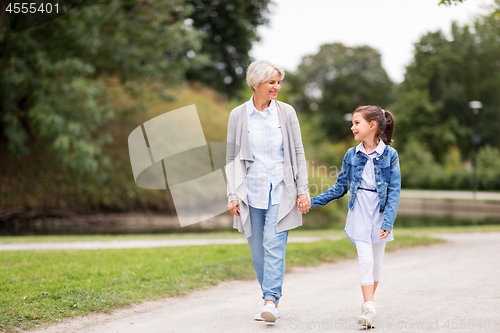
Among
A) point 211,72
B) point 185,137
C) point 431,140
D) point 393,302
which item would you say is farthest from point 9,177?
point 431,140

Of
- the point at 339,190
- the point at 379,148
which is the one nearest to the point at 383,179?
the point at 379,148

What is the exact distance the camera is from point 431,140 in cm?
4788

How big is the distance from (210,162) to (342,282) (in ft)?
58.2

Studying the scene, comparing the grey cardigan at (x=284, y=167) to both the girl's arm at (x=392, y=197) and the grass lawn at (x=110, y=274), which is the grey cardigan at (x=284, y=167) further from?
the grass lawn at (x=110, y=274)

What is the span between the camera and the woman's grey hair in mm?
4164

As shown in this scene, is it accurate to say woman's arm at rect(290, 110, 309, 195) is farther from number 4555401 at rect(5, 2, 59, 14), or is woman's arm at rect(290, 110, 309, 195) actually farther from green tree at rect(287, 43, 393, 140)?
green tree at rect(287, 43, 393, 140)

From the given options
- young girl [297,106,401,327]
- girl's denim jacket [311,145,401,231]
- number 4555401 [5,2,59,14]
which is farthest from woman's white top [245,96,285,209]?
number 4555401 [5,2,59,14]

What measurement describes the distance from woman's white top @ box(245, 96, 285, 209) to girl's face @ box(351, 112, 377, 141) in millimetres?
661

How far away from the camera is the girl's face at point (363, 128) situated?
427cm

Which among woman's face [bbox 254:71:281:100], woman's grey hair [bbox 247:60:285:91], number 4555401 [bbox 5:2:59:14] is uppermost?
number 4555401 [bbox 5:2:59:14]

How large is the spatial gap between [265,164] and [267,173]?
0.08 m

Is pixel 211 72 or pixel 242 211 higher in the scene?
pixel 211 72

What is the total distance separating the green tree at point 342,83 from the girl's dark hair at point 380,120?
179ft

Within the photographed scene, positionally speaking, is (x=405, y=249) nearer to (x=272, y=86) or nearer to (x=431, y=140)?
(x=272, y=86)
